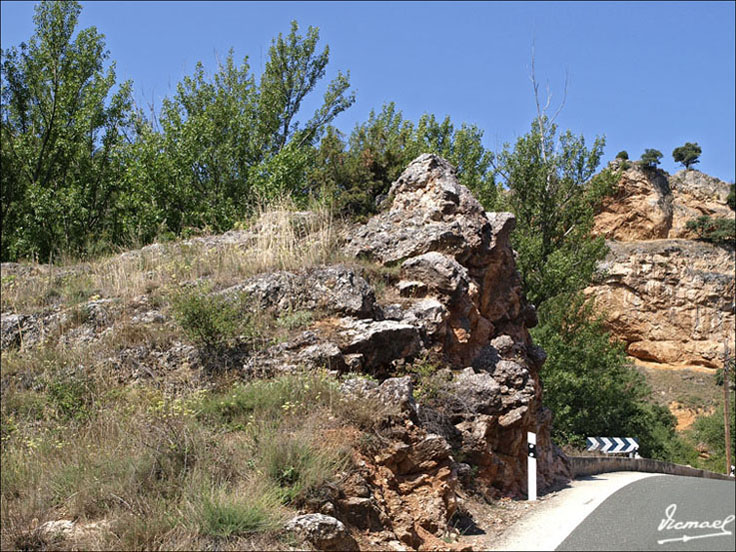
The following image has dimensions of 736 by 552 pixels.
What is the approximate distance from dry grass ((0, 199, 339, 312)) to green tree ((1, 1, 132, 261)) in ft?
37.2

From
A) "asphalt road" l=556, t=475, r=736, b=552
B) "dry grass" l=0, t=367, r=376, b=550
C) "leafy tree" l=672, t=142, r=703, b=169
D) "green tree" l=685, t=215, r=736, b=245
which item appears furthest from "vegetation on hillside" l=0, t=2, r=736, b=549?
"leafy tree" l=672, t=142, r=703, b=169

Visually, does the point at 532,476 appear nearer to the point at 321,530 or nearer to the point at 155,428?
the point at 321,530

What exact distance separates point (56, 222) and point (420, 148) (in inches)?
610

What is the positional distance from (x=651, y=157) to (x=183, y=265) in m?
61.1

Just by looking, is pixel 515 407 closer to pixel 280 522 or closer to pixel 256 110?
pixel 280 522

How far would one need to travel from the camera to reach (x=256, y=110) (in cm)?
2997

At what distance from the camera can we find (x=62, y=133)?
25.3 m

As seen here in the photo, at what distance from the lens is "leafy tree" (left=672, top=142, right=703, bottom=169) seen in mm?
72875

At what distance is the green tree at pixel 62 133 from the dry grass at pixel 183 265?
1134 centimetres

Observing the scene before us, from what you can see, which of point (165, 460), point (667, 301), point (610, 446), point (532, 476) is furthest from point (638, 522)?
point (667, 301)

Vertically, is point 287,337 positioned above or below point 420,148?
below

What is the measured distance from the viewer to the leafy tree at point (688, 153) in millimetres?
72875

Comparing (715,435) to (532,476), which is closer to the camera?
(532,476)

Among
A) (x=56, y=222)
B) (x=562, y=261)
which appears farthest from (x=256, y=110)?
(x=562, y=261)
